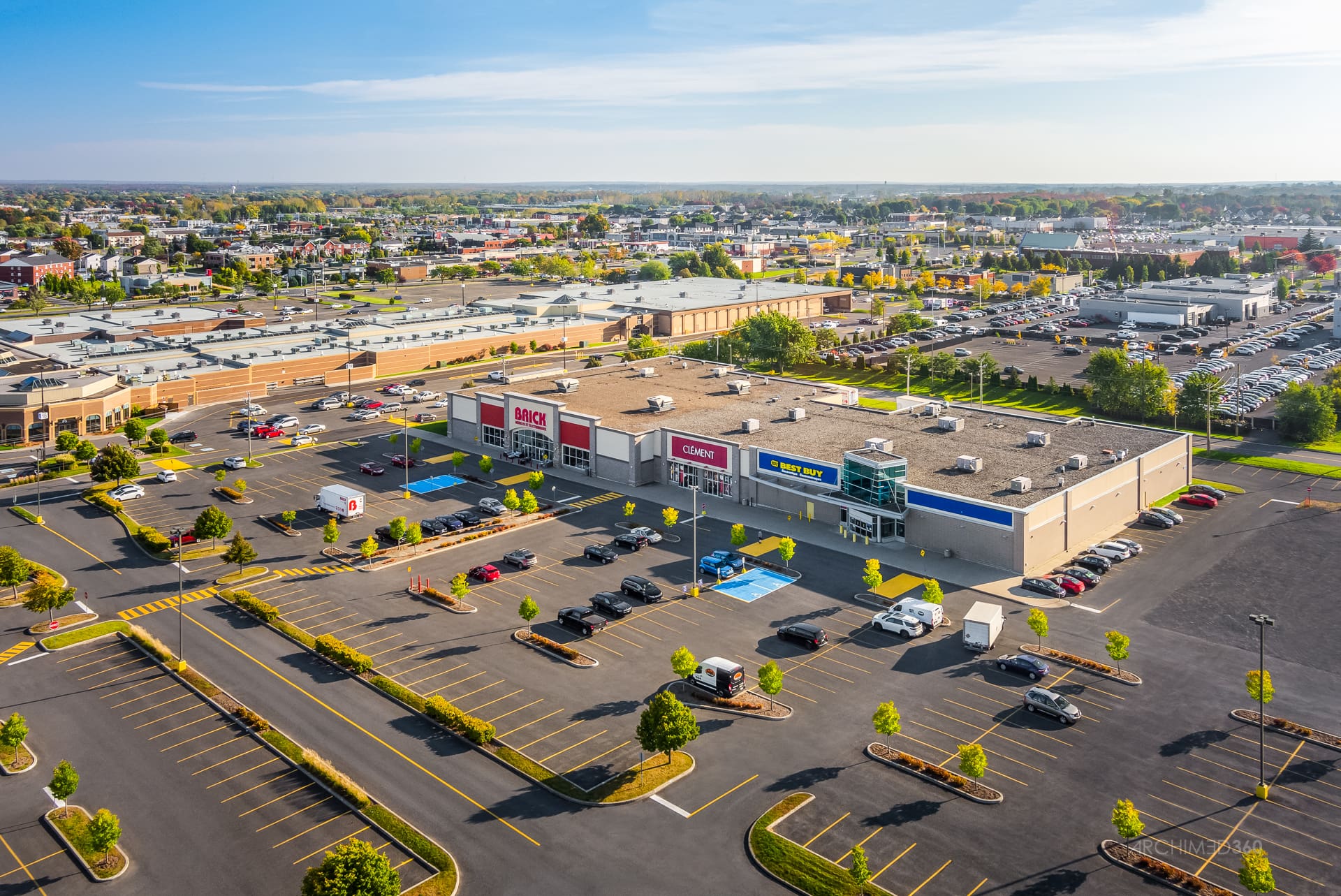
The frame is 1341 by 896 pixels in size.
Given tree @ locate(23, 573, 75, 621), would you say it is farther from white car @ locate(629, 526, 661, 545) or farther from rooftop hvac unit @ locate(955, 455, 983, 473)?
rooftop hvac unit @ locate(955, 455, 983, 473)

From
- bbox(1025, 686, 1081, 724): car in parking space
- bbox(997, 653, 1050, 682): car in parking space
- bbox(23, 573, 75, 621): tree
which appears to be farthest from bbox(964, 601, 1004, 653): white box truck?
bbox(23, 573, 75, 621): tree

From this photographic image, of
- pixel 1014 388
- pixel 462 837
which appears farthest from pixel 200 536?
pixel 1014 388

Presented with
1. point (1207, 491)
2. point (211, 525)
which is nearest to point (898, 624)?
point (1207, 491)

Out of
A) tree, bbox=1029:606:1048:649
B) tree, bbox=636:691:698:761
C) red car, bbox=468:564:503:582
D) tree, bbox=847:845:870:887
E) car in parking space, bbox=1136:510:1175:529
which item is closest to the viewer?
tree, bbox=847:845:870:887

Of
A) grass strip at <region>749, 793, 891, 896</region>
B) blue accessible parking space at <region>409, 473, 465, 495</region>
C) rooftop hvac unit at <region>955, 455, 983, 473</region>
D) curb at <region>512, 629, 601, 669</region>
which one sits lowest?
grass strip at <region>749, 793, 891, 896</region>

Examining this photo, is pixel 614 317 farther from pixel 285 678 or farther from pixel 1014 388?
pixel 285 678
